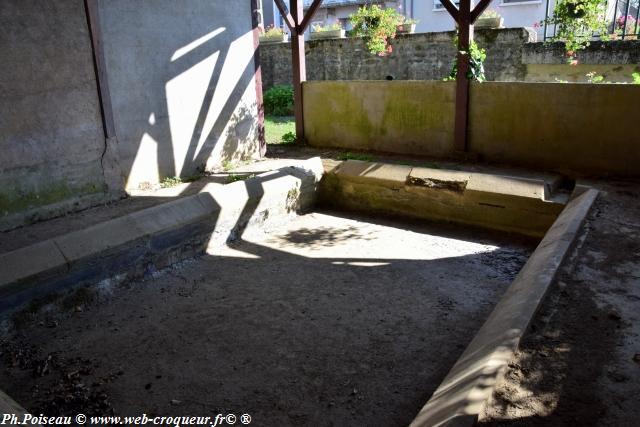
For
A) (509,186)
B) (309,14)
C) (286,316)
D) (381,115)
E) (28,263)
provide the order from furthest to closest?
(309,14) → (381,115) → (509,186) → (286,316) → (28,263)

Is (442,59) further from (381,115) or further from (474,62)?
(474,62)

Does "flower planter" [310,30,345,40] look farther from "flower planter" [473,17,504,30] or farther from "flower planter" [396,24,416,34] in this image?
"flower planter" [473,17,504,30]

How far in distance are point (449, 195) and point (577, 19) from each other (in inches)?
156

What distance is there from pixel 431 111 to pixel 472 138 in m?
0.83

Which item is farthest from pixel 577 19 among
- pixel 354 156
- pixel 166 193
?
pixel 166 193

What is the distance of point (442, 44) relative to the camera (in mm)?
12055

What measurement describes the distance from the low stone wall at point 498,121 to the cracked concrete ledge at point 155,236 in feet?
7.69

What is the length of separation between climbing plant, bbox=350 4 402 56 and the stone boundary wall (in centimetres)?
100

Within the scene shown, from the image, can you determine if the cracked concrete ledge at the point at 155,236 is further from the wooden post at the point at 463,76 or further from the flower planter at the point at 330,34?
the flower planter at the point at 330,34

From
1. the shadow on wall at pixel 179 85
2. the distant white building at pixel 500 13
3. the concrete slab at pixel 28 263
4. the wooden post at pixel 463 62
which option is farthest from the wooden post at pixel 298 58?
the distant white building at pixel 500 13

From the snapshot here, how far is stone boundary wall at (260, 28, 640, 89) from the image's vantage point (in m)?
9.31

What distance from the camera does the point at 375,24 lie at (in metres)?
11.5

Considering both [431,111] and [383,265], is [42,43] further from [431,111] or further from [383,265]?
[431,111]

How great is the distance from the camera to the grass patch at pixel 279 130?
35.2 ft
